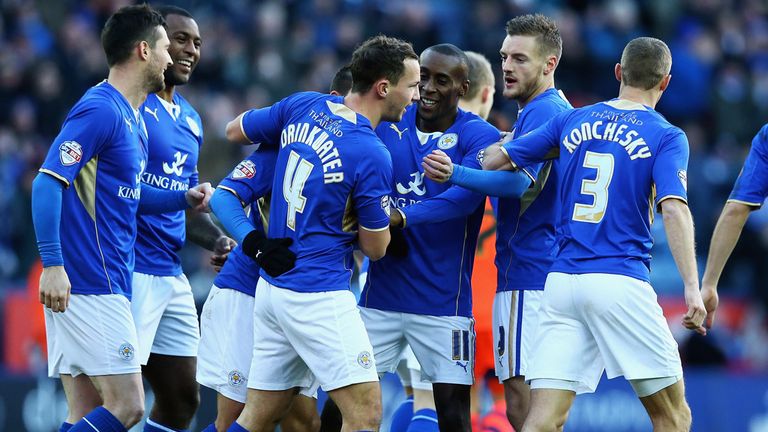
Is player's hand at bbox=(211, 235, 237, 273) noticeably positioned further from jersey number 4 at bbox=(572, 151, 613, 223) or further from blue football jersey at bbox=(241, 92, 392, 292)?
jersey number 4 at bbox=(572, 151, 613, 223)

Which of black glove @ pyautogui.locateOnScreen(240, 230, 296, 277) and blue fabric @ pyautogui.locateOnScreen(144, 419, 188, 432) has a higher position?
black glove @ pyautogui.locateOnScreen(240, 230, 296, 277)

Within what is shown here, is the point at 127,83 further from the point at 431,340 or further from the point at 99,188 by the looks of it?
the point at 431,340

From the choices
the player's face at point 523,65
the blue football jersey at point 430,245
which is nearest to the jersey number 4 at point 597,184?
the blue football jersey at point 430,245

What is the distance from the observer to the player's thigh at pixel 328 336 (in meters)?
6.39

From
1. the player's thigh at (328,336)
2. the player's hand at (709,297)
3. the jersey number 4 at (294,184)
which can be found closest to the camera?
the player's thigh at (328,336)

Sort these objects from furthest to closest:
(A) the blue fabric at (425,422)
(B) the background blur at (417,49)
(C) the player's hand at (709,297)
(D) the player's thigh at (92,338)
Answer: (B) the background blur at (417,49)
(A) the blue fabric at (425,422)
(C) the player's hand at (709,297)
(D) the player's thigh at (92,338)

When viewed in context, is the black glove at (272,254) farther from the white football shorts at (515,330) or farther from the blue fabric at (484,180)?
A: the white football shorts at (515,330)

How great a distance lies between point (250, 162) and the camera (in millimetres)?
7039

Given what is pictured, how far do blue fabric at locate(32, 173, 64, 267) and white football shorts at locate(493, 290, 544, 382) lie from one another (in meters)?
2.60

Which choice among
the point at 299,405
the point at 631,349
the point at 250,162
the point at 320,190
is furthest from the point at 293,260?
the point at 631,349

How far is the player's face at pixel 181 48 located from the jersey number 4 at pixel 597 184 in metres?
2.91

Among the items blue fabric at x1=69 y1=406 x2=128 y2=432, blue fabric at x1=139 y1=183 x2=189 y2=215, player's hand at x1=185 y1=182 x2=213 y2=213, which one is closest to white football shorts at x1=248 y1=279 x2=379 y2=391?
blue fabric at x1=69 y1=406 x2=128 y2=432

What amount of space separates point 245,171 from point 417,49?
10558 mm

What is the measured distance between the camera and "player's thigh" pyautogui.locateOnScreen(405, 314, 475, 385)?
23.6ft
